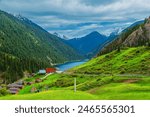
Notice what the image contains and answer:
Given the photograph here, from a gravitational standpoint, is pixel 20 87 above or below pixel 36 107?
below

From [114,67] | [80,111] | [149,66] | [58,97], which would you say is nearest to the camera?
[80,111]

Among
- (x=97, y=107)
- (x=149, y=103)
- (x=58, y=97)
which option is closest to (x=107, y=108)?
(x=97, y=107)

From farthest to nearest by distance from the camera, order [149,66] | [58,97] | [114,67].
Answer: [114,67]
[149,66]
[58,97]

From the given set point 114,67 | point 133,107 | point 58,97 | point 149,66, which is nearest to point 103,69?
point 114,67

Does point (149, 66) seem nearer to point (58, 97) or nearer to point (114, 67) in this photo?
point (114, 67)

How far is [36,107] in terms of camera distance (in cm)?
2023

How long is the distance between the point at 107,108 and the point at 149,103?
277 centimetres

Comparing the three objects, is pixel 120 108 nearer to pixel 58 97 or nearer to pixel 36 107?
pixel 36 107

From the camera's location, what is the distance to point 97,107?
20094mm

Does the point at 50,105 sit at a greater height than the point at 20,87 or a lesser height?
greater

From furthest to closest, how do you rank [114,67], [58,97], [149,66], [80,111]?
[114,67]
[149,66]
[58,97]
[80,111]

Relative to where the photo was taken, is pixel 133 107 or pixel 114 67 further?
pixel 114 67

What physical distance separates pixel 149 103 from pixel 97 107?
10.8 ft

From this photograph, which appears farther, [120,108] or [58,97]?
[58,97]
